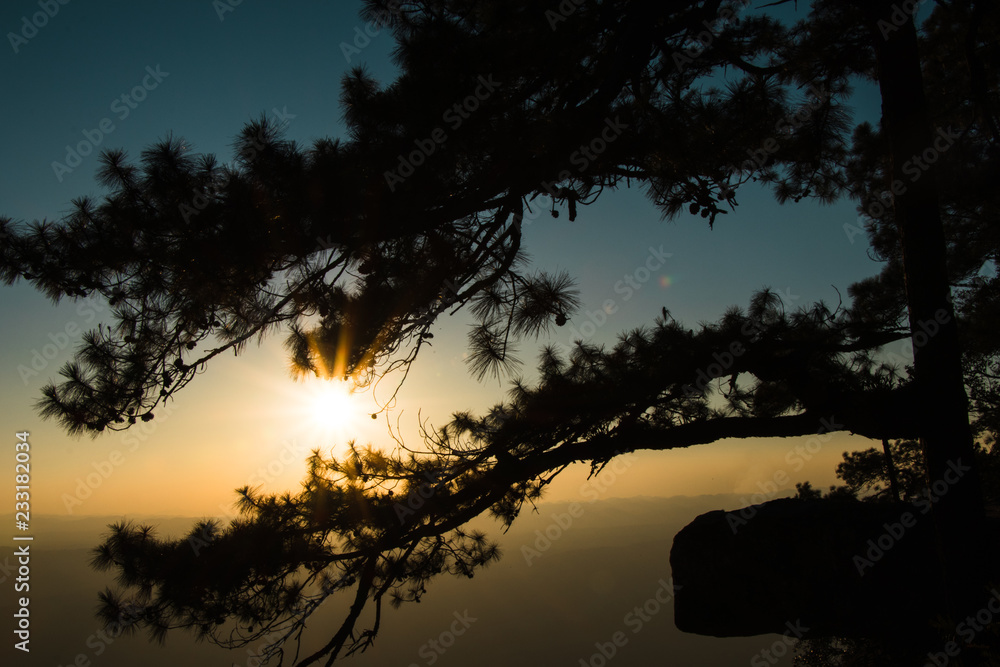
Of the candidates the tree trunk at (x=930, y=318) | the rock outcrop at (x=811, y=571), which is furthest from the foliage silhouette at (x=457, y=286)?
the rock outcrop at (x=811, y=571)

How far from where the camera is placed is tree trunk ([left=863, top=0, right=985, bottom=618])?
2.48 m

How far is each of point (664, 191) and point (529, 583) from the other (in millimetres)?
153096

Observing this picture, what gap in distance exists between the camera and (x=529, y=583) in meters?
136

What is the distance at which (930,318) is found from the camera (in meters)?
2.68

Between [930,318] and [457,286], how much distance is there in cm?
281

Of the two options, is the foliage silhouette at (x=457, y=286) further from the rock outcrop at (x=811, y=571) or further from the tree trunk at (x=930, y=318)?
the rock outcrop at (x=811, y=571)

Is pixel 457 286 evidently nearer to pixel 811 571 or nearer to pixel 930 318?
pixel 930 318

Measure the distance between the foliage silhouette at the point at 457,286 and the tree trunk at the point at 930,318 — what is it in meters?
0.01

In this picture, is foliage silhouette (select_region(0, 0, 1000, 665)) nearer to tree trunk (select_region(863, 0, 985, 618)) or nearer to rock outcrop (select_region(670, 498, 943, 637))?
tree trunk (select_region(863, 0, 985, 618))

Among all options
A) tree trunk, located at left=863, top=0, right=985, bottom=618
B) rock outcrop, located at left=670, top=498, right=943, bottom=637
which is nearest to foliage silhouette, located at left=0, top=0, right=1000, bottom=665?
tree trunk, located at left=863, top=0, right=985, bottom=618

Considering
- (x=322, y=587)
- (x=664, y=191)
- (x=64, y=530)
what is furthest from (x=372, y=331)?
(x=64, y=530)

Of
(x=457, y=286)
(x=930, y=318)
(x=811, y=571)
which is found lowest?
(x=811, y=571)

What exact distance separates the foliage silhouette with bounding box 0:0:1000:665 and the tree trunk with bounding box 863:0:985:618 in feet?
0.05

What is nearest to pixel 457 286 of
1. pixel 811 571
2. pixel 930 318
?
pixel 930 318
